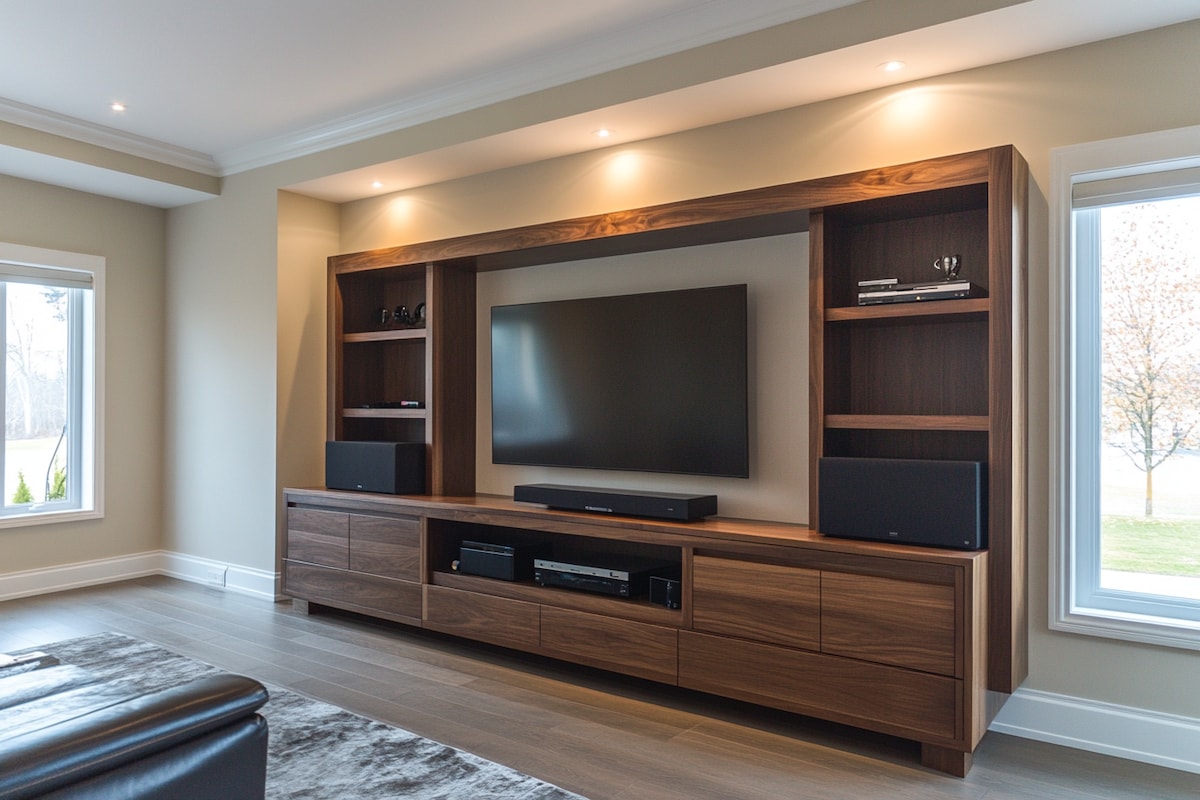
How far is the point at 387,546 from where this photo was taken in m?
4.26

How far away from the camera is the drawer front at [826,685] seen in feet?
8.65

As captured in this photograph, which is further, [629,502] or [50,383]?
[50,383]

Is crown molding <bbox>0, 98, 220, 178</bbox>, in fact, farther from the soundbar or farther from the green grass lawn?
the green grass lawn

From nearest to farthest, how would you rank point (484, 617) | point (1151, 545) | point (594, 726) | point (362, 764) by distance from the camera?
1. point (362, 764)
2. point (1151, 545)
3. point (594, 726)
4. point (484, 617)

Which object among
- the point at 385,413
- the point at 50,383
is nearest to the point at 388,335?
the point at 385,413

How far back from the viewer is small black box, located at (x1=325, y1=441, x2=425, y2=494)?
443 cm

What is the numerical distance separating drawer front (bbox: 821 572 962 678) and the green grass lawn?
74cm

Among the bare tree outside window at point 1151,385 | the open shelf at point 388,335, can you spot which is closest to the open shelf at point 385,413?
the open shelf at point 388,335

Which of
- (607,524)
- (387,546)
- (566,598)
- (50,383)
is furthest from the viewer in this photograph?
(50,383)

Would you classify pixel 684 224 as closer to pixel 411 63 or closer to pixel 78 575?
pixel 411 63

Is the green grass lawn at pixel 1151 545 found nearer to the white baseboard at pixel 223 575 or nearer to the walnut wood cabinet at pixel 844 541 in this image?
the walnut wood cabinet at pixel 844 541

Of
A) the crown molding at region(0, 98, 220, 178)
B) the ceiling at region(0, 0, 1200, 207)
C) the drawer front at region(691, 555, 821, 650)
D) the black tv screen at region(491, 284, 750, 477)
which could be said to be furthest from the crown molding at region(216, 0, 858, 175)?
the drawer front at region(691, 555, 821, 650)

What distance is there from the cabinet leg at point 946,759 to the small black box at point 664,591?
1.04m

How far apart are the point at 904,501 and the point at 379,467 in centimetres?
283
